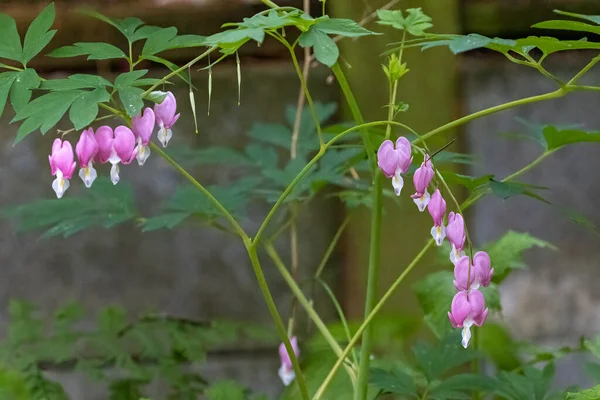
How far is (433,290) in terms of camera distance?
0.97m

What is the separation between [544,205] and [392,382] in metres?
0.87

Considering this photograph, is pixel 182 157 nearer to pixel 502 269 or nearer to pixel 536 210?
pixel 502 269

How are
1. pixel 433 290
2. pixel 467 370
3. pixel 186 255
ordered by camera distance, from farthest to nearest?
pixel 186 255 → pixel 467 370 → pixel 433 290

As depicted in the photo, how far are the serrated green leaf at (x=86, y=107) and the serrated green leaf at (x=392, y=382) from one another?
1.51 ft

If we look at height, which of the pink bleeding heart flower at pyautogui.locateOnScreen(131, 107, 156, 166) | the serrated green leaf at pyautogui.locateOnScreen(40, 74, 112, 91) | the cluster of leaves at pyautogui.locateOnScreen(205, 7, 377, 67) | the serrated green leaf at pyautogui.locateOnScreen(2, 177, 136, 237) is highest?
the cluster of leaves at pyautogui.locateOnScreen(205, 7, 377, 67)

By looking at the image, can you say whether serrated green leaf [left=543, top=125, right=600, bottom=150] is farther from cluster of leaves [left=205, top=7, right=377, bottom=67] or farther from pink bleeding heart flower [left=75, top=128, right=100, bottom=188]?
pink bleeding heart flower [left=75, top=128, right=100, bottom=188]

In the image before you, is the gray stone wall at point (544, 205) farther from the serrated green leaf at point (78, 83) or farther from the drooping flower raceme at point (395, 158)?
the serrated green leaf at point (78, 83)

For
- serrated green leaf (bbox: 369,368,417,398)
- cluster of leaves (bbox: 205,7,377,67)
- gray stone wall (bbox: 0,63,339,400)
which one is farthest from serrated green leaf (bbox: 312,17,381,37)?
gray stone wall (bbox: 0,63,339,400)

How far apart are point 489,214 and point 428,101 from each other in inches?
12.9

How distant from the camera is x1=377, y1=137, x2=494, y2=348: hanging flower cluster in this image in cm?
64

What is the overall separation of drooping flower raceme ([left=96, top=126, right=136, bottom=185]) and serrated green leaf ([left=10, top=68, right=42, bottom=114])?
74 millimetres

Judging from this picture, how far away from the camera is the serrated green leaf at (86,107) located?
0.58 m

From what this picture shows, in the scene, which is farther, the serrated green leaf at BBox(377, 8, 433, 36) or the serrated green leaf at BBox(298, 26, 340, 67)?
the serrated green leaf at BBox(377, 8, 433, 36)

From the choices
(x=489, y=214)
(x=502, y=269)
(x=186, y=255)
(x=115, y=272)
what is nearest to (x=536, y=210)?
(x=489, y=214)
